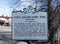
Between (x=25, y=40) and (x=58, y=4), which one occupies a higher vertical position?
(x=58, y=4)

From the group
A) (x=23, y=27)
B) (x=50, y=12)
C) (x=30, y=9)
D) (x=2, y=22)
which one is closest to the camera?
(x=23, y=27)

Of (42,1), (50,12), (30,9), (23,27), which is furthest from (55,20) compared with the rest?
(23,27)

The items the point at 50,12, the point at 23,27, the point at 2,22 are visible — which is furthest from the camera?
the point at 2,22

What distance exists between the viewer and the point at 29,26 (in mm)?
9453

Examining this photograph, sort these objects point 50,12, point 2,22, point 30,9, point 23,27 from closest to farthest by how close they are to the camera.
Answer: point 23,27 < point 30,9 < point 50,12 < point 2,22

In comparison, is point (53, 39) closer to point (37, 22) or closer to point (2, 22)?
point (37, 22)

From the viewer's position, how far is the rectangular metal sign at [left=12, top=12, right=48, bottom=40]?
9438 mm

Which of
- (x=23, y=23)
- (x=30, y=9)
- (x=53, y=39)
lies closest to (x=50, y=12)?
(x=53, y=39)

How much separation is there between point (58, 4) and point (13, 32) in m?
7.14

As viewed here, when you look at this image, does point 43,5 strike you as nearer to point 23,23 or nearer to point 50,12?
point 50,12

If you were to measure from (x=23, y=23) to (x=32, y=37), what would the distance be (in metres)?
0.74

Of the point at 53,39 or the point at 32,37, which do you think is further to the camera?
the point at 53,39

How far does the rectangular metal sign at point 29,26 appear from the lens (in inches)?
372

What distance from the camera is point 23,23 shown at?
31.1 feet
